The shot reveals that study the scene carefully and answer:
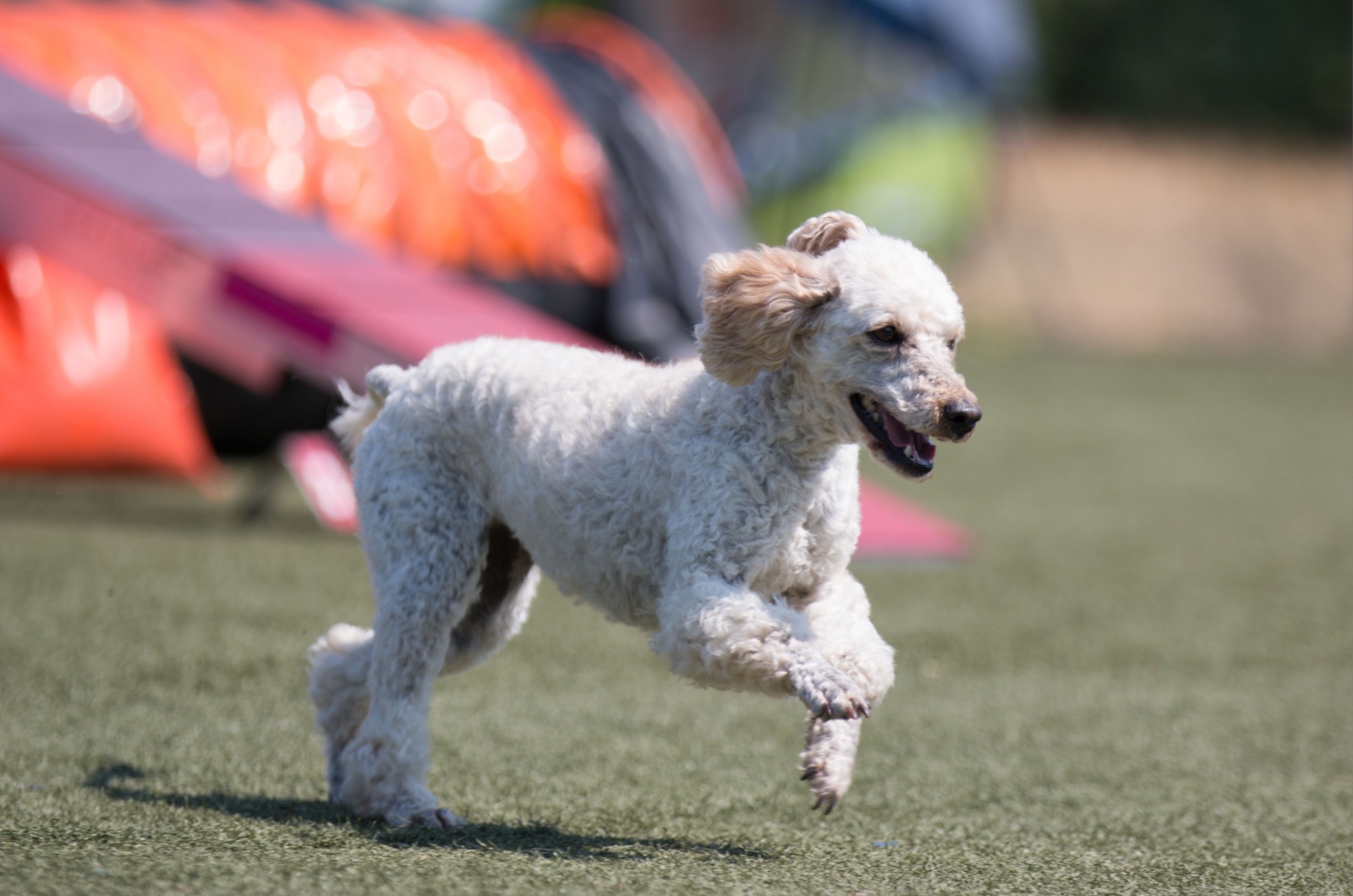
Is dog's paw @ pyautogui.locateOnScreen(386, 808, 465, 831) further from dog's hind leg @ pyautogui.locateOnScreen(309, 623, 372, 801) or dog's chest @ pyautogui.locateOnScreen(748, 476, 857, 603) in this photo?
dog's chest @ pyautogui.locateOnScreen(748, 476, 857, 603)

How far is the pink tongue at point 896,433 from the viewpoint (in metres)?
3.17

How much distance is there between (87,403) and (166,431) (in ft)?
1.53

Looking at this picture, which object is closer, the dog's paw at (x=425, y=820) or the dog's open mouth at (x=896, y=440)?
the dog's open mouth at (x=896, y=440)

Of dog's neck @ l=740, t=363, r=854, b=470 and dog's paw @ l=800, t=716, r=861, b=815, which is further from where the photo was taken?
dog's neck @ l=740, t=363, r=854, b=470

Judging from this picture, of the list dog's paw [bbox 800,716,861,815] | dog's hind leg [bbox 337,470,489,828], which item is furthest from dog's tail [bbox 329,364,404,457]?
dog's paw [bbox 800,716,861,815]

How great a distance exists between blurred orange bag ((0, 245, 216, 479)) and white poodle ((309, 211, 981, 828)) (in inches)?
170

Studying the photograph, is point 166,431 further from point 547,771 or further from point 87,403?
point 547,771

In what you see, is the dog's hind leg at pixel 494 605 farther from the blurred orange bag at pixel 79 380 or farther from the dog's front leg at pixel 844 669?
the blurred orange bag at pixel 79 380

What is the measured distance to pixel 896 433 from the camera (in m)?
3.18

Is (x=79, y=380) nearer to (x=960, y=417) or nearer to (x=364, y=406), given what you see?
(x=364, y=406)

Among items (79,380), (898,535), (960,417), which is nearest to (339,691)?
(960,417)

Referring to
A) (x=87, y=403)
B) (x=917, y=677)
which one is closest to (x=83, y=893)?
(x=917, y=677)

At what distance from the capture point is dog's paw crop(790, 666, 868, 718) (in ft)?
9.64

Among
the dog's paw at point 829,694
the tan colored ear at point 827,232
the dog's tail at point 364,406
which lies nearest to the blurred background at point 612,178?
the dog's tail at point 364,406
